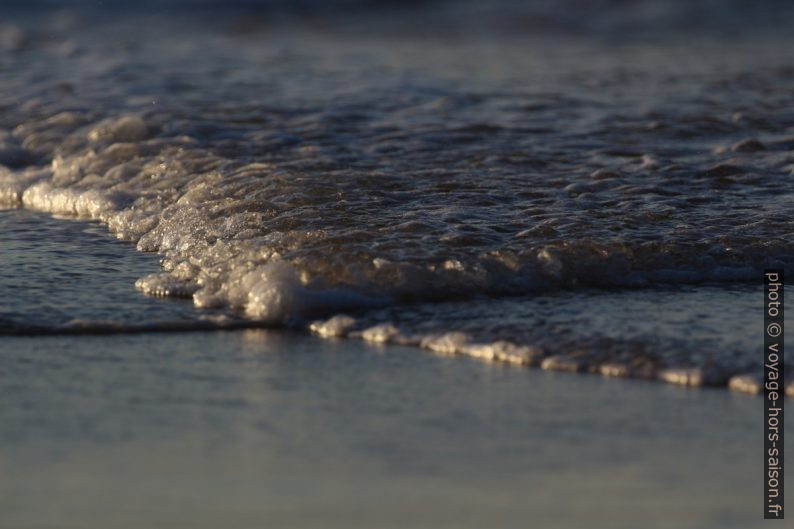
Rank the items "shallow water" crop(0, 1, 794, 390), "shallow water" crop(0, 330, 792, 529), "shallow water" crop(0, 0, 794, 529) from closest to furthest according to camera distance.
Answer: "shallow water" crop(0, 330, 792, 529) → "shallow water" crop(0, 0, 794, 529) → "shallow water" crop(0, 1, 794, 390)

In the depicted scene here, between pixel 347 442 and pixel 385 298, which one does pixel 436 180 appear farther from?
pixel 347 442

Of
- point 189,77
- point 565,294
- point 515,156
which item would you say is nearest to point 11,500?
point 565,294

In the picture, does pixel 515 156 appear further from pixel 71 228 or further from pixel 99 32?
pixel 99 32

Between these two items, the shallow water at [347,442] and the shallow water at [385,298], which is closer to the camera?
the shallow water at [347,442]

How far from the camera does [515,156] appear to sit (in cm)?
554

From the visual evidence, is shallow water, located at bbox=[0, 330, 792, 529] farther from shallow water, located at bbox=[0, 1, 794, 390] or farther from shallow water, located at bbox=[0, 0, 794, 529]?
shallow water, located at bbox=[0, 1, 794, 390]

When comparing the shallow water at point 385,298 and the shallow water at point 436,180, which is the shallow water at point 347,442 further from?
the shallow water at point 436,180

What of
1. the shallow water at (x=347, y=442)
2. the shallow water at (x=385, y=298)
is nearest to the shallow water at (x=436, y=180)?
the shallow water at (x=385, y=298)

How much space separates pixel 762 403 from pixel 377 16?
10283mm

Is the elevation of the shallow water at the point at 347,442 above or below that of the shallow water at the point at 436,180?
below

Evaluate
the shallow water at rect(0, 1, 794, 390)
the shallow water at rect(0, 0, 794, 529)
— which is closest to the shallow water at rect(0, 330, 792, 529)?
the shallow water at rect(0, 0, 794, 529)

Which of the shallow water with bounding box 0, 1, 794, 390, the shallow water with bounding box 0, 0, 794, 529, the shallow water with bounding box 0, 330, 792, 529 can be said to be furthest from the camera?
the shallow water with bounding box 0, 1, 794, 390

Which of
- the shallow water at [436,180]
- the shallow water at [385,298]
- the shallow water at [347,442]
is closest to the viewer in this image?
the shallow water at [347,442]

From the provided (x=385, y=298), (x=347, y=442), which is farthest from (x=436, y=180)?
(x=347, y=442)
